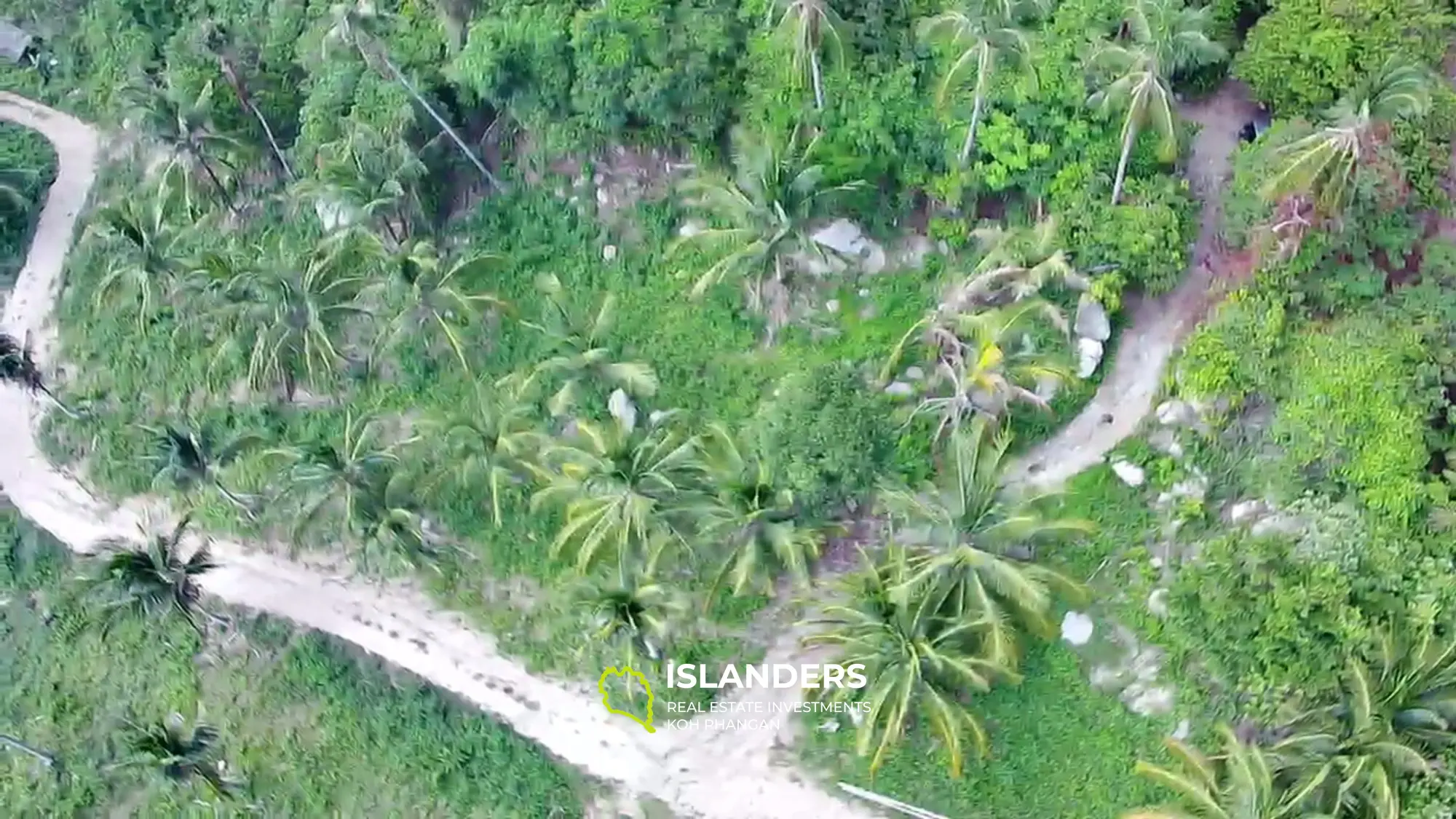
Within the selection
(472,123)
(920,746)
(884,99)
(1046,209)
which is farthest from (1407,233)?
(472,123)

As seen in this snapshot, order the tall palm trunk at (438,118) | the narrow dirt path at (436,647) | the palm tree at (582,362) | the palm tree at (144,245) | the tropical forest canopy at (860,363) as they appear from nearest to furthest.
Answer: the tropical forest canopy at (860,363) → the narrow dirt path at (436,647) → the palm tree at (582,362) → the palm tree at (144,245) → the tall palm trunk at (438,118)

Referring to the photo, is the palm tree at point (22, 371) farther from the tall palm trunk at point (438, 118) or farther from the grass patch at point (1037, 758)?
the grass patch at point (1037, 758)

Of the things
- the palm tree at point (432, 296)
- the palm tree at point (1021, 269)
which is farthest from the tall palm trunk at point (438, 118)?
the palm tree at point (1021, 269)

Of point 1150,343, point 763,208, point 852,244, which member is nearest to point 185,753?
point 763,208

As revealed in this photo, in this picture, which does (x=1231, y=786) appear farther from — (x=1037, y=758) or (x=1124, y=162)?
(x=1124, y=162)

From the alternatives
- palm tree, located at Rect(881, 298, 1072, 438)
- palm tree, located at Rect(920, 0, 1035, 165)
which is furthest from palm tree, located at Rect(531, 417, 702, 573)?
palm tree, located at Rect(920, 0, 1035, 165)
